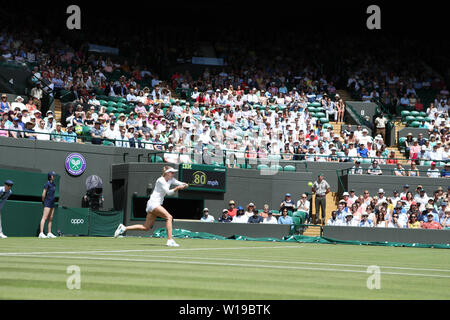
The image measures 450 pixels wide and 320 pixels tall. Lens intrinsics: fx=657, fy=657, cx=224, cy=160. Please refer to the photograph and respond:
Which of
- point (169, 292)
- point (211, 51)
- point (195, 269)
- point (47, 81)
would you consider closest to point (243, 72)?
point (211, 51)

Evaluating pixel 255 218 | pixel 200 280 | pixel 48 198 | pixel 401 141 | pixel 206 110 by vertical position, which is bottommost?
pixel 255 218

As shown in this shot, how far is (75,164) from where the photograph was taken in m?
24.9

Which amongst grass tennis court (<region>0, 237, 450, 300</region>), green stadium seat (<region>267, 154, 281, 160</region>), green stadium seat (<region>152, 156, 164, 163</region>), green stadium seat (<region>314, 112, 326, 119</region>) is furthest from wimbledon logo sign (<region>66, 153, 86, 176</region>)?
grass tennis court (<region>0, 237, 450, 300</region>)

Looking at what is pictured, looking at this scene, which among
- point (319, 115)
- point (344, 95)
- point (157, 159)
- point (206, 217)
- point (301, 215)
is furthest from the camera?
point (344, 95)

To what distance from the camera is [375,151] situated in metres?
29.9

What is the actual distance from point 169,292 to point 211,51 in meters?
35.0

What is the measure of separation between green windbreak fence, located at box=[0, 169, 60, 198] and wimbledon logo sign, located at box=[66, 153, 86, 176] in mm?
3173

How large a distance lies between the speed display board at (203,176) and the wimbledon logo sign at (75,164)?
3.72 m

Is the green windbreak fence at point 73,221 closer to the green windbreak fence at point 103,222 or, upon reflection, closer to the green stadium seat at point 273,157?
the green windbreak fence at point 103,222

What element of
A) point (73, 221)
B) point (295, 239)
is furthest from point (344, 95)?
point (73, 221)

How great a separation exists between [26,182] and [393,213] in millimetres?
12560

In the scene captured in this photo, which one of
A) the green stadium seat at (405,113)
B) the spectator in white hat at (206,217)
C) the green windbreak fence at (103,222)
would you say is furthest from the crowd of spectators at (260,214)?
the green stadium seat at (405,113)

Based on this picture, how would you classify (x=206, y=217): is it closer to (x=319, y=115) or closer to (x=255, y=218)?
(x=255, y=218)

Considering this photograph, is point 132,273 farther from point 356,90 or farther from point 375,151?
point 356,90
